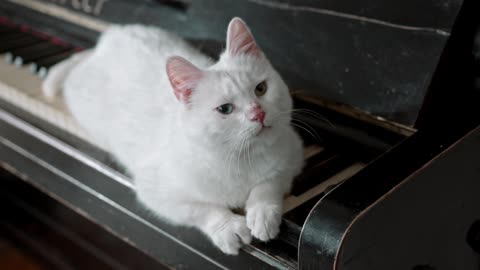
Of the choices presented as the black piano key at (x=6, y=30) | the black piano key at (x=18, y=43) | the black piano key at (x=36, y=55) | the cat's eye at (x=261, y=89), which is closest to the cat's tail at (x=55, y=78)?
the black piano key at (x=36, y=55)

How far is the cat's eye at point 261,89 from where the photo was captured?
98cm

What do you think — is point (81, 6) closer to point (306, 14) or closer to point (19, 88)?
point (19, 88)

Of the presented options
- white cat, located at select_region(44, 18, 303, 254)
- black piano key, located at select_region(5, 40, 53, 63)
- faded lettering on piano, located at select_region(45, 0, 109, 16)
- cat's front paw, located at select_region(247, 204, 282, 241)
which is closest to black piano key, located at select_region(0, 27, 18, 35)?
black piano key, located at select_region(5, 40, 53, 63)

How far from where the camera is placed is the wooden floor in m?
2.27

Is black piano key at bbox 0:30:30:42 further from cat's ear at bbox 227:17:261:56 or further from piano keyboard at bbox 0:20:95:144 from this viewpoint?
cat's ear at bbox 227:17:261:56

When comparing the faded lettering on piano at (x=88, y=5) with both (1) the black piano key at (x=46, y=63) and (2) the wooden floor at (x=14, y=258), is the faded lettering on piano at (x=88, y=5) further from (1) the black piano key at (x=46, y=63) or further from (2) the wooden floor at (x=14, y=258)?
(2) the wooden floor at (x=14, y=258)

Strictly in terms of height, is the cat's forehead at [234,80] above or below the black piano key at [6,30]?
above

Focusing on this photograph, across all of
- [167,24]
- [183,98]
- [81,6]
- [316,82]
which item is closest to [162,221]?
[183,98]

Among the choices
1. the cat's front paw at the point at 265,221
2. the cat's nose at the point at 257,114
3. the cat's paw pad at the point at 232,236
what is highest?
the cat's nose at the point at 257,114

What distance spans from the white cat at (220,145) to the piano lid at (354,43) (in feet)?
0.50

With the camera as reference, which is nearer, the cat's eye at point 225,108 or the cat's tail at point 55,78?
the cat's eye at point 225,108

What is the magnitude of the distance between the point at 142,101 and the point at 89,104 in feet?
0.68

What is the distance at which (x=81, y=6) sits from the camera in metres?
1.64

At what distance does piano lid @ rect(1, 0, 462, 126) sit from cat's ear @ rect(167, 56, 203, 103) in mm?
283
